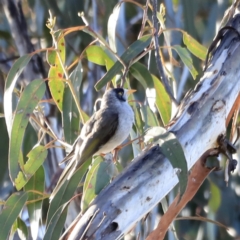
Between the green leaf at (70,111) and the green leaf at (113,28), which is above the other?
the green leaf at (113,28)

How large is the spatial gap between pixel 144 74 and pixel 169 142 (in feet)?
1.87

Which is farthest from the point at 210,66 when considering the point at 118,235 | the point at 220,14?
the point at 220,14

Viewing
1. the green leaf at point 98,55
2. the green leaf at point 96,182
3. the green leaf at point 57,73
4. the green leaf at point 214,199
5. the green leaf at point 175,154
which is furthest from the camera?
the green leaf at point 214,199

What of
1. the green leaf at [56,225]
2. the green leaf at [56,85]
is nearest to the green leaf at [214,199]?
the green leaf at [56,85]

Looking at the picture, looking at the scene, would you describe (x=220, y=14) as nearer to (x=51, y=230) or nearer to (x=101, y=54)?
(x=101, y=54)

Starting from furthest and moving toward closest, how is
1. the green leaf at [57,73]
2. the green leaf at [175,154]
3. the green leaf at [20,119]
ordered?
the green leaf at [57,73] < the green leaf at [20,119] < the green leaf at [175,154]

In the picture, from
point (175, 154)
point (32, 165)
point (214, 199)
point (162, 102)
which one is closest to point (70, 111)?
point (32, 165)

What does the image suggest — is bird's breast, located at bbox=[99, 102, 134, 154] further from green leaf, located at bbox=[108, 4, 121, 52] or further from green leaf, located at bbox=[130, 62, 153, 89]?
green leaf, located at bbox=[108, 4, 121, 52]

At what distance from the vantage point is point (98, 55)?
201 centimetres

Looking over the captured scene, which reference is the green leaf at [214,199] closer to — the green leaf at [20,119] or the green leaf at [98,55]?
the green leaf at [98,55]

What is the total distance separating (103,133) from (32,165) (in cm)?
26

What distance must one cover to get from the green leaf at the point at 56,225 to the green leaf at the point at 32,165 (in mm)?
248

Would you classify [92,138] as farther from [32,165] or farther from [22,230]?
[22,230]

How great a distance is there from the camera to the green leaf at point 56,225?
1.67 meters
